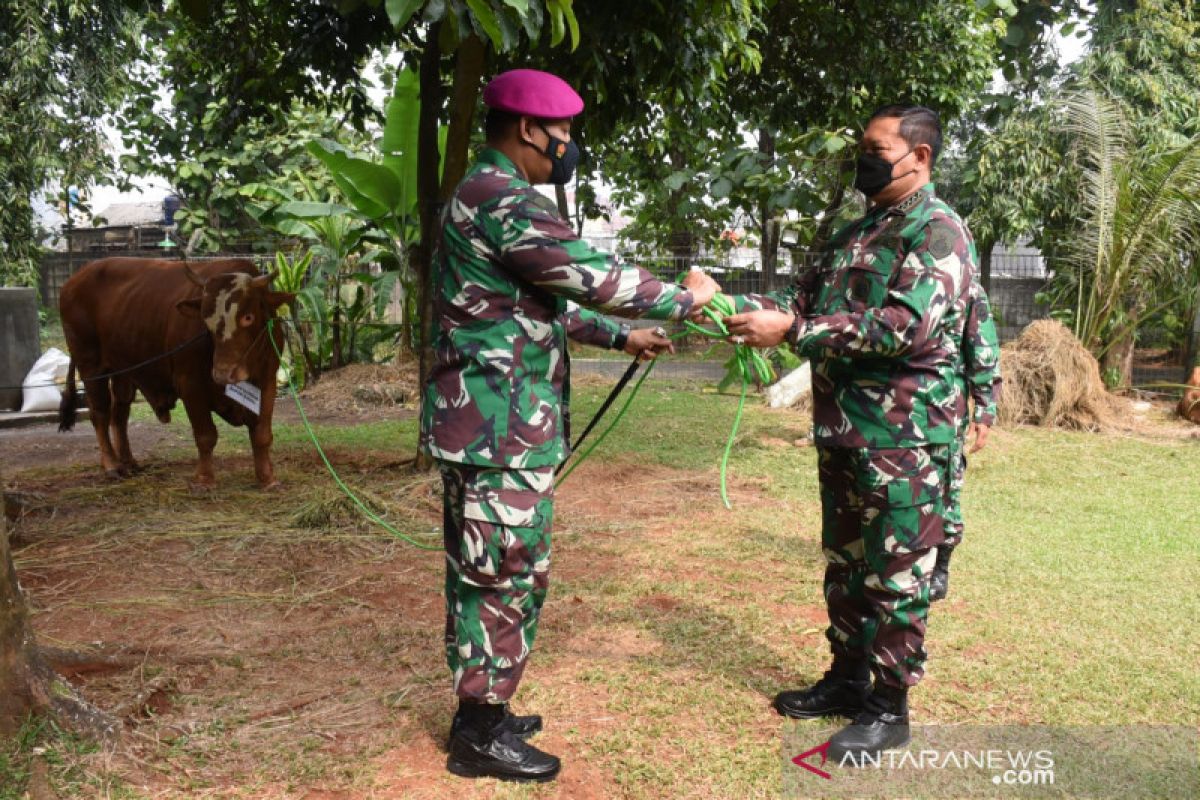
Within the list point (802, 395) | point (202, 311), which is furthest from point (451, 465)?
point (802, 395)

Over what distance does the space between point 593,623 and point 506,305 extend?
197 centimetres

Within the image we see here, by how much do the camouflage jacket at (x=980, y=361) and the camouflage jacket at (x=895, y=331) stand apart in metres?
0.82

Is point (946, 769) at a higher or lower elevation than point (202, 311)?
lower

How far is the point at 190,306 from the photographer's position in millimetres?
6469

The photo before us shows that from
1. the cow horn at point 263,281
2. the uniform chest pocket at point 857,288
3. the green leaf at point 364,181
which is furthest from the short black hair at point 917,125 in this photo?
the green leaf at point 364,181

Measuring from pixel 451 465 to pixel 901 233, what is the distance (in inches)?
62.3

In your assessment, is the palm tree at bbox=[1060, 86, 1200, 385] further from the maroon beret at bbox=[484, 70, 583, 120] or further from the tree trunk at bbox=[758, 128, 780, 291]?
the maroon beret at bbox=[484, 70, 583, 120]

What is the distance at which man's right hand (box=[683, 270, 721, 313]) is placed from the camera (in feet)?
10.3

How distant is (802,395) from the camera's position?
10.9 m

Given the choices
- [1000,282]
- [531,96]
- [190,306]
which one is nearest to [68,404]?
[190,306]

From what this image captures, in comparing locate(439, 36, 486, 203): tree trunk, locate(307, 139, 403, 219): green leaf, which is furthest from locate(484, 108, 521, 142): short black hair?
locate(307, 139, 403, 219): green leaf

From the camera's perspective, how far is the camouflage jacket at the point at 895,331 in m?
3.04

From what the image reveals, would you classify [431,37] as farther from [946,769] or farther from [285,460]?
[946,769]

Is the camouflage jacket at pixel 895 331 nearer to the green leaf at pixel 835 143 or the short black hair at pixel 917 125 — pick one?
the short black hair at pixel 917 125
